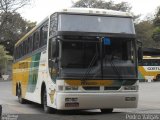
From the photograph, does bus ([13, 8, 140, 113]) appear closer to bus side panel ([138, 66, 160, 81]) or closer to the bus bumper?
the bus bumper

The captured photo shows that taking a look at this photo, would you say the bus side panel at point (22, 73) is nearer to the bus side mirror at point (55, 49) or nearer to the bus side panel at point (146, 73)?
the bus side mirror at point (55, 49)

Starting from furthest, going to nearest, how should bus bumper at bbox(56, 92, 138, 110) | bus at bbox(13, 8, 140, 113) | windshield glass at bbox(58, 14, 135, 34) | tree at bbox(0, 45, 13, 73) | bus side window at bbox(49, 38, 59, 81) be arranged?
tree at bbox(0, 45, 13, 73)
windshield glass at bbox(58, 14, 135, 34)
bus side window at bbox(49, 38, 59, 81)
bus at bbox(13, 8, 140, 113)
bus bumper at bbox(56, 92, 138, 110)

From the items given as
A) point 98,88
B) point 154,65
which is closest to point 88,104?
point 98,88

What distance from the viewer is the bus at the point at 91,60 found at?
1454 cm

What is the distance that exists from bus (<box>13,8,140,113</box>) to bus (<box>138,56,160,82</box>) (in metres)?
37.8

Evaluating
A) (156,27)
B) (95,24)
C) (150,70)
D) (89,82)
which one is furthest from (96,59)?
(156,27)

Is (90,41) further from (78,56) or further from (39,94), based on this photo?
(39,94)

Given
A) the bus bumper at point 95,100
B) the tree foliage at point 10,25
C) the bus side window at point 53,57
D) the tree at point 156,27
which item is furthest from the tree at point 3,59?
the bus bumper at point 95,100

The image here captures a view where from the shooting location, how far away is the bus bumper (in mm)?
14438

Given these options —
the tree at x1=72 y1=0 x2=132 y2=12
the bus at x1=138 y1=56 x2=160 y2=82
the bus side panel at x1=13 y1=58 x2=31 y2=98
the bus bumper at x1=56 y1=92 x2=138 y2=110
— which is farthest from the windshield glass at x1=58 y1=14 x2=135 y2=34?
the tree at x1=72 y1=0 x2=132 y2=12

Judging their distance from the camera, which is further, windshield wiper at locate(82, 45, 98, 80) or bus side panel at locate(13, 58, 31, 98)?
bus side panel at locate(13, 58, 31, 98)

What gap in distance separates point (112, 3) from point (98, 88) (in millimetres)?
81683

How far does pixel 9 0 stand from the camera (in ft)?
Result: 209

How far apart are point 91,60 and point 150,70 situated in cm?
3901
